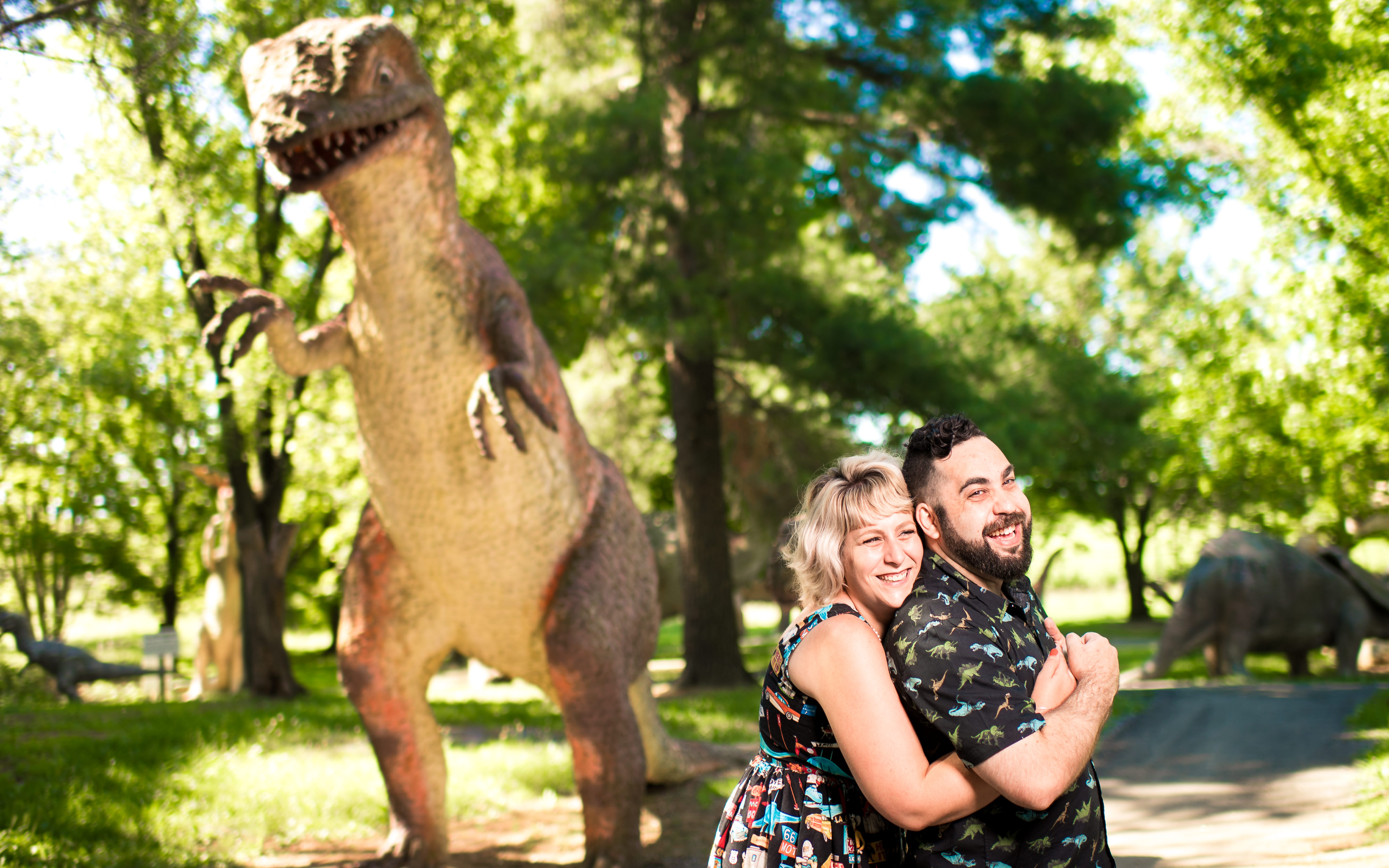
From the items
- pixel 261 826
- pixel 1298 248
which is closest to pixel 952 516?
pixel 261 826

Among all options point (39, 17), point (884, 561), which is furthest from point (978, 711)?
point (39, 17)

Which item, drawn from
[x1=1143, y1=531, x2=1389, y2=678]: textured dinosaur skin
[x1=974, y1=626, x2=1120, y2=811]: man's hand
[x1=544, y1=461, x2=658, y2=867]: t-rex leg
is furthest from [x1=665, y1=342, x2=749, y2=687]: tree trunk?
[x1=974, y1=626, x2=1120, y2=811]: man's hand

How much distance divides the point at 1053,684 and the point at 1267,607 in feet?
32.5

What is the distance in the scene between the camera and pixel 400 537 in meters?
4.07

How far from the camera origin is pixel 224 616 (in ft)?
40.0

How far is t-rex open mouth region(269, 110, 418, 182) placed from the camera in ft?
10.8

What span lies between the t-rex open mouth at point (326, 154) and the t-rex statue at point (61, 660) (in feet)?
28.5

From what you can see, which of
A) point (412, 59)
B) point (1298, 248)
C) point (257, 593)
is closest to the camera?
point (412, 59)

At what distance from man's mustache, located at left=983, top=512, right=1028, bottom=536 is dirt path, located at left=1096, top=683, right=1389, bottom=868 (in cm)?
271

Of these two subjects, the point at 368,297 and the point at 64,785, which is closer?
the point at 368,297

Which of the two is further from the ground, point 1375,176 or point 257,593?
point 1375,176

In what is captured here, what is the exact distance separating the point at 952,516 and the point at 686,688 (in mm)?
9225

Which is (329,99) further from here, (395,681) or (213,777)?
(213,777)

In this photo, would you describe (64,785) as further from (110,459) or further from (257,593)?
(110,459)
